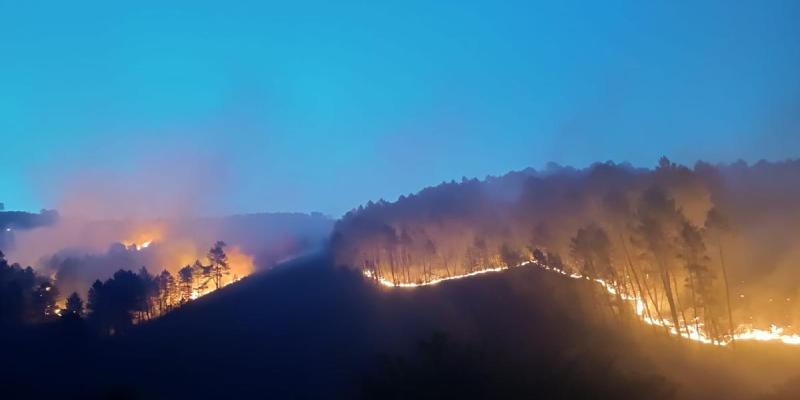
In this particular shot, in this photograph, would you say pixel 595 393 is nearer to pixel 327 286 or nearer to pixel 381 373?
pixel 381 373

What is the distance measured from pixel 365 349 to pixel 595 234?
35.2 m

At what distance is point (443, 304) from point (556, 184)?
38.1 metres

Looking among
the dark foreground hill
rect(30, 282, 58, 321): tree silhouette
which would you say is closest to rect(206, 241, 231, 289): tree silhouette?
the dark foreground hill

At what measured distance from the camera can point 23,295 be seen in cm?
11594

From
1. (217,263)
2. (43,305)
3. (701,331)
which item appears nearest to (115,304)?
(43,305)

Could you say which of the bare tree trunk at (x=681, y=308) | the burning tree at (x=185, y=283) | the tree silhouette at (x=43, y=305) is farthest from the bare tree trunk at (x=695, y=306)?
the tree silhouette at (x=43, y=305)

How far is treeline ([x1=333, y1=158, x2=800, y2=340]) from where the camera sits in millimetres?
76125

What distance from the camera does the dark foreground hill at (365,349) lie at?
62.1m

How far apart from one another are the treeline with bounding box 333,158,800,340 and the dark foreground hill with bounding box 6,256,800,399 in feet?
20.6

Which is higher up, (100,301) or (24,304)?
(24,304)

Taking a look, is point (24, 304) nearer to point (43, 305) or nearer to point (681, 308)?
point (43, 305)

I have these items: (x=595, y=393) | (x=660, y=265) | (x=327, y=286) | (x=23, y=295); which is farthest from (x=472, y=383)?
(x=23, y=295)

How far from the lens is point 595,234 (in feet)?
275

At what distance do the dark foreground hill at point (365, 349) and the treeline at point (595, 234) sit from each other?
6.27m
